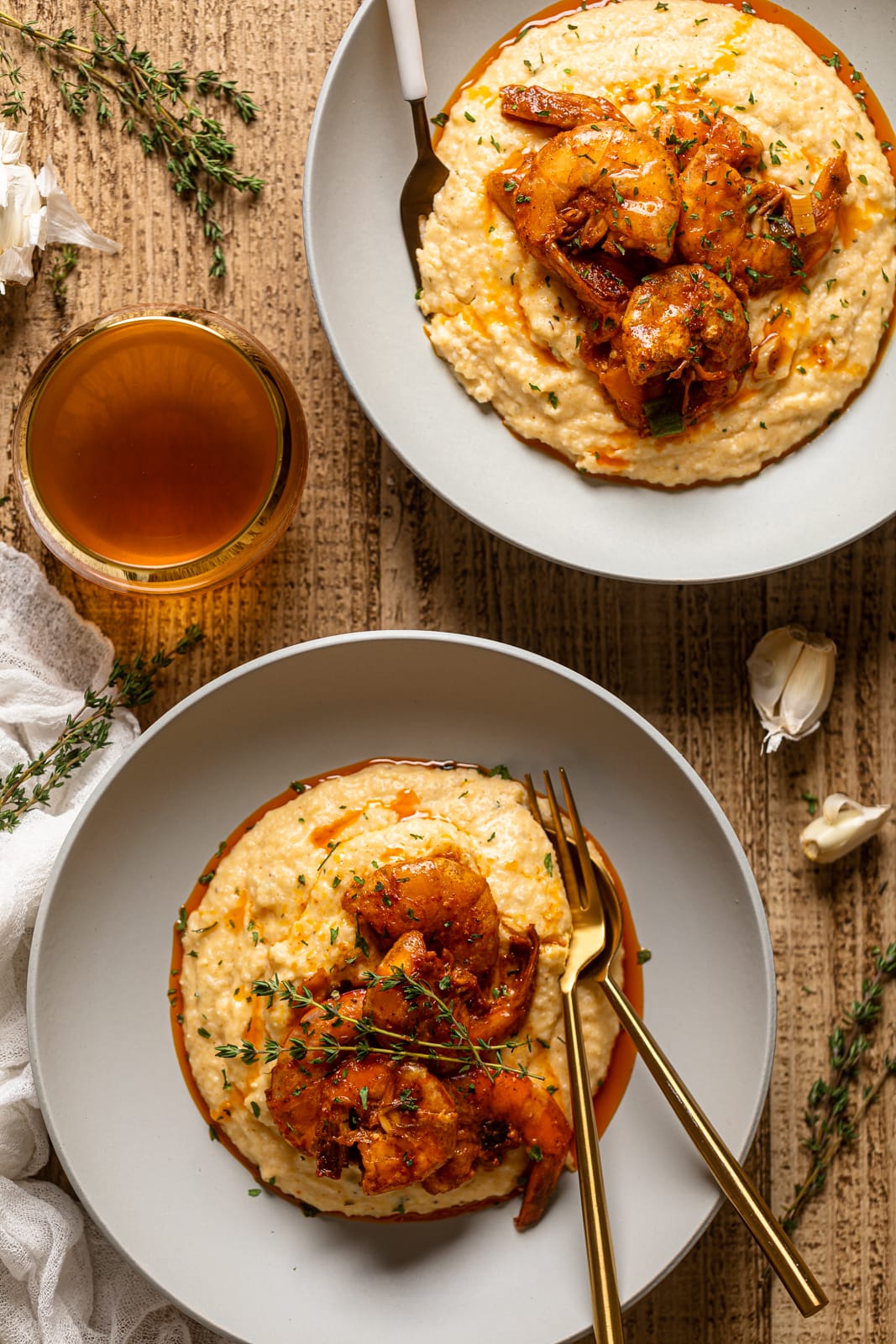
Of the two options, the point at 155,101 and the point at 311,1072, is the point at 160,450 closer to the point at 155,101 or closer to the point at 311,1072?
the point at 155,101

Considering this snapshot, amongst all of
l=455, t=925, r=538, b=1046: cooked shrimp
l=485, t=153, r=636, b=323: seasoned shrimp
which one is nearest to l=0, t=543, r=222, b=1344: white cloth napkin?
l=455, t=925, r=538, b=1046: cooked shrimp

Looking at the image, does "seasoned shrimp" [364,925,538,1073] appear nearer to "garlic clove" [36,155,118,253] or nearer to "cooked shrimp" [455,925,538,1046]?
"cooked shrimp" [455,925,538,1046]

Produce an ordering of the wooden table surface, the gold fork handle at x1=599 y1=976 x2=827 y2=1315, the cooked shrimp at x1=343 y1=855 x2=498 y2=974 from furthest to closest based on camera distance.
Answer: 1. the wooden table surface
2. the cooked shrimp at x1=343 y1=855 x2=498 y2=974
3. the gold fork handle at x1=599 y1=976 x2=827 y2=1315

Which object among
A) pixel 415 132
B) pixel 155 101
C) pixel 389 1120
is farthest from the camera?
pixel 155 101

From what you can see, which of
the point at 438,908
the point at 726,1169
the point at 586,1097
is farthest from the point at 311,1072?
the point at 726,1169

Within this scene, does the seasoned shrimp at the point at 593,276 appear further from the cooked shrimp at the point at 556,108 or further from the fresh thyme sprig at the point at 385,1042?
the fresh thyme sprig at the point at 385,1042
